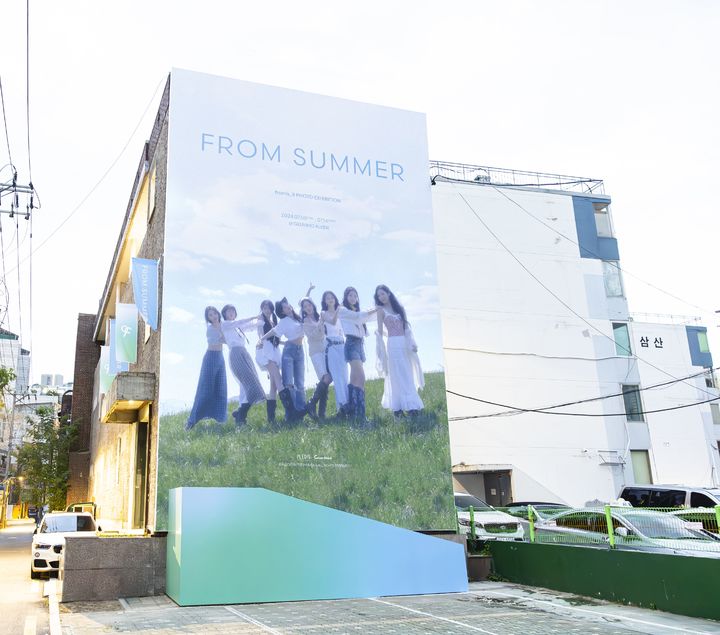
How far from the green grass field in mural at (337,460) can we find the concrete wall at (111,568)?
0.56 m

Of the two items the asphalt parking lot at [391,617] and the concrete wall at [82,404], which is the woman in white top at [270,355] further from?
the concrete wall at [82,404]

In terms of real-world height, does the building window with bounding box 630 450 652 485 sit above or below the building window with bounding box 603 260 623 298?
below

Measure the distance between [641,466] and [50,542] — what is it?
936 inches

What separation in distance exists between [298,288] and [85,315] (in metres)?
29.4

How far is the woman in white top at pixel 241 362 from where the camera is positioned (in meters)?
13.7

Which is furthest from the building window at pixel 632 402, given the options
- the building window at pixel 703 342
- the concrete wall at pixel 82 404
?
the concrete wall at pixel 82 404

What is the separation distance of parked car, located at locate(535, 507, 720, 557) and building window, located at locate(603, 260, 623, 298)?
63.2 ft

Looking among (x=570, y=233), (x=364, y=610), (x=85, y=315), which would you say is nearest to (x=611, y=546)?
(x=364, y=610)

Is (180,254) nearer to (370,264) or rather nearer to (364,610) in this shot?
(370,264)

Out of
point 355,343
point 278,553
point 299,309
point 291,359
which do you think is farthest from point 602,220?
point 278,553

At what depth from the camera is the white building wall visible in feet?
90.4

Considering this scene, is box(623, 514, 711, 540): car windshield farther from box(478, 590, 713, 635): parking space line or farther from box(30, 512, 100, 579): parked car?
Result: box(30, 512, 100, 579): parked car

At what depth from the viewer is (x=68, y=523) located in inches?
676

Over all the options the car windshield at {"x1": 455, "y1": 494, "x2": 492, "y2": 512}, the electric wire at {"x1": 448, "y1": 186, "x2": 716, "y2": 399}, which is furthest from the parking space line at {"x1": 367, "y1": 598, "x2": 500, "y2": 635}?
the electric wire at {"x1": 448, "y1": 186, "x2": 716, "y2": 399}
